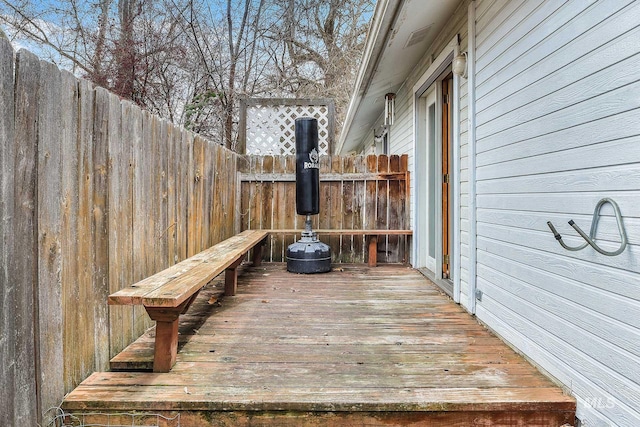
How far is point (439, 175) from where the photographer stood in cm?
402

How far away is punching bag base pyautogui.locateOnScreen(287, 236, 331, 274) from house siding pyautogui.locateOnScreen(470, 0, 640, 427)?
221 cm

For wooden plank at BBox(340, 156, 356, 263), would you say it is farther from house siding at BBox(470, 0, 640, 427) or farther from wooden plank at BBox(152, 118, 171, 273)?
wooden plank at BBox(152, 118, 171, 273)

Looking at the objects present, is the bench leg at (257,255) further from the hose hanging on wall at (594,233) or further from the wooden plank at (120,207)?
the hose hanging on wall at (594,233)

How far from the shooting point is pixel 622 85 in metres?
1.46

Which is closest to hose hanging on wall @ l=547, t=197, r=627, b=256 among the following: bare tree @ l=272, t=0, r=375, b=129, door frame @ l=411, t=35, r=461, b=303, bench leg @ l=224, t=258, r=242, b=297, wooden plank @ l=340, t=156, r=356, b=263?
door frame @ l=411, t=35, r=461, b=303

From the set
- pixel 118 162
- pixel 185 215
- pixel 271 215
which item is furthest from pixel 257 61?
pixel 118 162

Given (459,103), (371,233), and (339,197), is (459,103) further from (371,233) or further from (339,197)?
(339,197)

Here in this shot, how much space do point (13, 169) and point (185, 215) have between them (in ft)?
6.08

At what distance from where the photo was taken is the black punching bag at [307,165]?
14.9 feet

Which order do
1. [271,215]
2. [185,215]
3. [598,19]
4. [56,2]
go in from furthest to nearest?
[56,2] → [271,215] → [185,215] → [598,19]

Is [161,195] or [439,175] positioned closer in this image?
[161,195]

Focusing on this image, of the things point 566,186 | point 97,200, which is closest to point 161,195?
point 97,200

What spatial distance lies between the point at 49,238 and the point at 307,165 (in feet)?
10.5

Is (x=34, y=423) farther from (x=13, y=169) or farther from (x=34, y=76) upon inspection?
(x=34, y=76)
